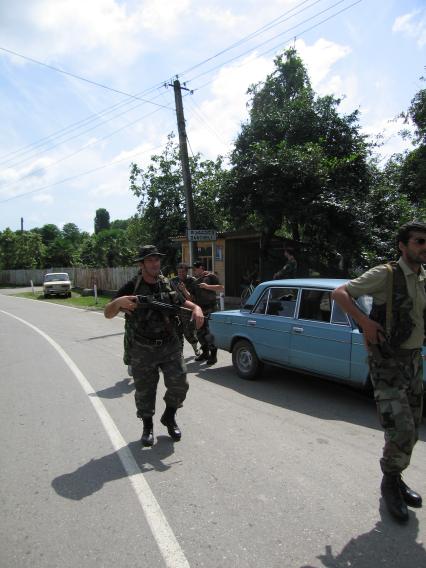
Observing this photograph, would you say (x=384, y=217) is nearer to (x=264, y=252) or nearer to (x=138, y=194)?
(x=264, y=252)

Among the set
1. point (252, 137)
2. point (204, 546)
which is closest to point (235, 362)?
point (204, 546)

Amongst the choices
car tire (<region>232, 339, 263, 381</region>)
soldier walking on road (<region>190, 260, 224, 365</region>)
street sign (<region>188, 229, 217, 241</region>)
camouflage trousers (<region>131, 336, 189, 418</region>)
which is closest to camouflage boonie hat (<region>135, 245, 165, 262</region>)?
camouflage trousers (<region>131, 336, 189, 418</region>)

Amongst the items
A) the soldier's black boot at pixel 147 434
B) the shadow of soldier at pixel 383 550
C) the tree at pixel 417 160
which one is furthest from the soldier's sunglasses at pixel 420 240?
the tree at pixel 417 160

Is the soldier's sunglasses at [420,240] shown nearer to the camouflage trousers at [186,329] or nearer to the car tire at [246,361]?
the camouflage trousers at [186,329]

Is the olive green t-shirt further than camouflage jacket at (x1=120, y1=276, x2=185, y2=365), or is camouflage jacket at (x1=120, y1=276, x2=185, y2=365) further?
Answer: camouflage jacket at (x1=120, y1=276, x2=185, y2=365)

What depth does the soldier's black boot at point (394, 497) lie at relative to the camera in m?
2.92

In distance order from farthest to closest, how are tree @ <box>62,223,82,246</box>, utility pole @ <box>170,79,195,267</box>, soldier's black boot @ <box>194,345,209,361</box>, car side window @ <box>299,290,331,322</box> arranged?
tree @ <box>62,223,82,246</box> → utility pole @ <box>170,79,195,267</box> → soldier's black boot @ <box>194,345,209,361</box> → car side window @ <box>299,290,331,322</box>

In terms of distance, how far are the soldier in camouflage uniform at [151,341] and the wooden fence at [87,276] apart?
20465mm

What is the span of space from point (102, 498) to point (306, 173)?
1124 cm

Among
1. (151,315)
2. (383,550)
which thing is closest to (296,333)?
(151,315)

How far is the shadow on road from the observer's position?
5102 mm

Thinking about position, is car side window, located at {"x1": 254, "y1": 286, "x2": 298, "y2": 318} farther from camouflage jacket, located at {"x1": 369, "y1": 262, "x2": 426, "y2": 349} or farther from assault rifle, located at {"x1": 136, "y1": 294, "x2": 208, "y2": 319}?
camouflage jacket, located at {"x1": 369, "y1": 262, "x2": 426, "y2": 349}

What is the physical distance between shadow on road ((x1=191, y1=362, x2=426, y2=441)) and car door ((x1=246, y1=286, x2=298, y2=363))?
44cm

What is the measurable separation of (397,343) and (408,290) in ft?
1.19
